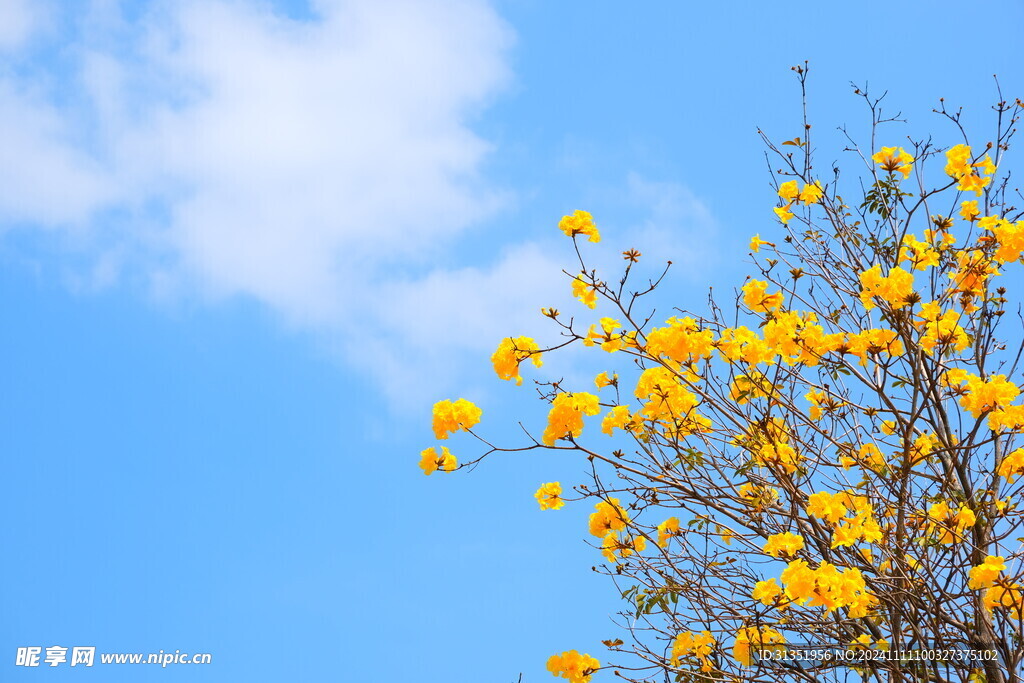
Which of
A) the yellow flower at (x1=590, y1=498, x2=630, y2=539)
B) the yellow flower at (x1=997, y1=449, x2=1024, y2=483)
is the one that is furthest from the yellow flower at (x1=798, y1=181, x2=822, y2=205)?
the yellow flower at (x1=590, y1=498, x2=630, y2=539)

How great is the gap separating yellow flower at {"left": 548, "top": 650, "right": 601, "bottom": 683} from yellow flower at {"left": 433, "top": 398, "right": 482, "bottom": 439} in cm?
82

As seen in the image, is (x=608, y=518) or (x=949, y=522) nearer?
(x=949, y=522)

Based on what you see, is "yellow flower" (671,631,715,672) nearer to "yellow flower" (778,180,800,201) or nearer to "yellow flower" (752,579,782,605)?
"yellow flower" (752,579,782,605)

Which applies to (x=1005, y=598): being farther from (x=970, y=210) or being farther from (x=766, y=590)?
(x=970, y=210)

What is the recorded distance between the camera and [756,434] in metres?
2.70

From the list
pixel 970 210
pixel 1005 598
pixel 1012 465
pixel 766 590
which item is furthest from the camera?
pixel 970 210

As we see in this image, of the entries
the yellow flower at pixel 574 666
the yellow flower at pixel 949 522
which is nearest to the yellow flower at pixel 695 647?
the yellow flower at pixel 574 666

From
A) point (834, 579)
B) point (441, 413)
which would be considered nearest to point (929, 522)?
point (834, 579)

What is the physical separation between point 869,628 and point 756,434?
720 millimetres

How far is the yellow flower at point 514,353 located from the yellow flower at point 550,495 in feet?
1.28

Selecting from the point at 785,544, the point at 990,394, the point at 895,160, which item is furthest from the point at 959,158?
the point at 785,544

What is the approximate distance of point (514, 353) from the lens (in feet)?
8.72

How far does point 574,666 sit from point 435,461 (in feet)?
2.61

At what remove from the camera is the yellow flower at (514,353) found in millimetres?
2650
